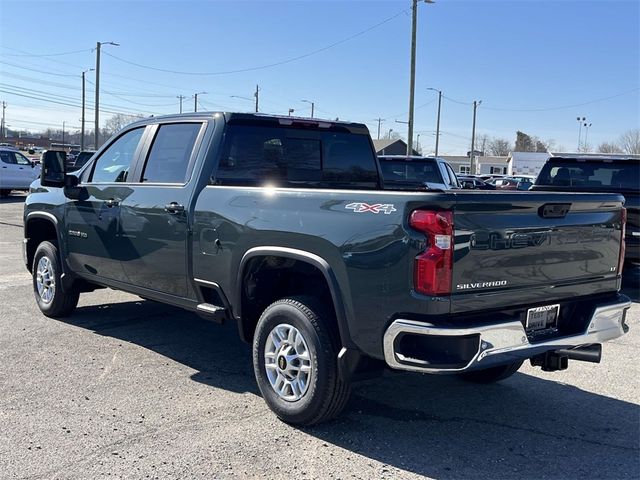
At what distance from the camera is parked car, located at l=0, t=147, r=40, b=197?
24141mm

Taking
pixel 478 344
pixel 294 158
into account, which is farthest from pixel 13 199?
pixel 478 344

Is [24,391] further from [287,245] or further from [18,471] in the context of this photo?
[287,245]

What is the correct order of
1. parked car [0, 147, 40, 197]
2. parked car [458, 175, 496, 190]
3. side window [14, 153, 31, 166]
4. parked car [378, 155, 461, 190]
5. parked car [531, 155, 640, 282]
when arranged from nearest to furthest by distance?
1. parked car [531, 155, 640, 282]
2. parked car [378, 155, 461, 190]
3. parked car [458, 175, 496, 190]
4. parked car [0, 147, 40, 197]
5. side window [14, 153, 31, 166]

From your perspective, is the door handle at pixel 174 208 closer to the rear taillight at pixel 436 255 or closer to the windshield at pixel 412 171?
the rear taillight at pixel 436 255

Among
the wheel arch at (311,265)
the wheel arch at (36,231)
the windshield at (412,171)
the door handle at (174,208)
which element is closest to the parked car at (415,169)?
the windshield at (412,171)

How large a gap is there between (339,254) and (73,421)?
82.7 inches

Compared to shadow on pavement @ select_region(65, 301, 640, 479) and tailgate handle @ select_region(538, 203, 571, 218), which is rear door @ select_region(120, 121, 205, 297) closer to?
shadow on pavement @ select_region(65, 301, 640, 479)

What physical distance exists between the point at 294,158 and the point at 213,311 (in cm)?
149

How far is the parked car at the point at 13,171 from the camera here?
2414 centimetres

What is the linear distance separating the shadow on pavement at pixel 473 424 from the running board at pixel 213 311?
58cm

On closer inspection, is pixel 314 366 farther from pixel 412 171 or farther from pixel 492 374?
pixel 412 171

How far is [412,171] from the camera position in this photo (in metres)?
12.6

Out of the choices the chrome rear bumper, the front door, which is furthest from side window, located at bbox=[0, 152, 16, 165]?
the chrome rear bumper

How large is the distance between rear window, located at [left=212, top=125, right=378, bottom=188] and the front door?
3.67 feet
